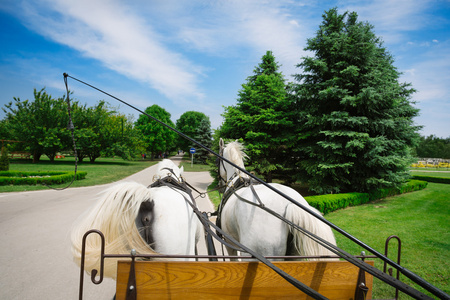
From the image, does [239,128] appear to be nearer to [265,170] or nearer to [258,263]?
[265,170]

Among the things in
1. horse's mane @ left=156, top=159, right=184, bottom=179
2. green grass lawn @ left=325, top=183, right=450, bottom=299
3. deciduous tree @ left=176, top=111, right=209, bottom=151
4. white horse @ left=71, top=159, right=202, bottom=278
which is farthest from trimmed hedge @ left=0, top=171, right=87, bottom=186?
deciduous tree @ left=176, top=111, right=209, bottom=151

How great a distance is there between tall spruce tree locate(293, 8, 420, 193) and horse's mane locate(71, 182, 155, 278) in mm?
9587

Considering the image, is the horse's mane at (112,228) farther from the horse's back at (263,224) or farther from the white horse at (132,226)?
the horse's back at (263,224)

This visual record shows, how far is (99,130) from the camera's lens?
1134 inches

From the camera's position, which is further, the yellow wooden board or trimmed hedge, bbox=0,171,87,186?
trimmed hedge, bbox=0,171,87,186

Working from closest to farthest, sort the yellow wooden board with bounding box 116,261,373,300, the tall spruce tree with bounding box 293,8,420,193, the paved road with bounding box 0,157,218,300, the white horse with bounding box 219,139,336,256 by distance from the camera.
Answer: the yellow wooden board with bounding box 116,261,373,300 < the white horse with bounding box 219,139,336,256 < the paved road with bounding box 0,157,218,300 < the tall spruce tree with bounding box 293,8,420,193

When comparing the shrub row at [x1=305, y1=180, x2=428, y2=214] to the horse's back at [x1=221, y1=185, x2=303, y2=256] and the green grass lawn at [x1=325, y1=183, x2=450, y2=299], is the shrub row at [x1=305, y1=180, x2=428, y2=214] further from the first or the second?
the horse's back at [x1=221, y1=185, x2=303, y2=256]

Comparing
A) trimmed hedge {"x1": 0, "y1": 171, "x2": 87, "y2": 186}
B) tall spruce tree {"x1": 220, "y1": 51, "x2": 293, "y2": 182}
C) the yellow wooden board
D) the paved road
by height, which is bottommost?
→ the paved road

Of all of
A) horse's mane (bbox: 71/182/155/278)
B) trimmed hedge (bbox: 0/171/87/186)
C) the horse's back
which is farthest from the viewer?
trimmed hedge (bbox: 0/171/87/186)

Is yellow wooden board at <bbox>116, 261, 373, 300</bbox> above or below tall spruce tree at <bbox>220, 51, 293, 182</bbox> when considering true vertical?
below

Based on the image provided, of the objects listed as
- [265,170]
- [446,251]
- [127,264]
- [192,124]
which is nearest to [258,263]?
[127,264]

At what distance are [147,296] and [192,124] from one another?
172 feet

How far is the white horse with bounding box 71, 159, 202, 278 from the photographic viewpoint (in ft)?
6.86

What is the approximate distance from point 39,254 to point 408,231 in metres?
10.1
